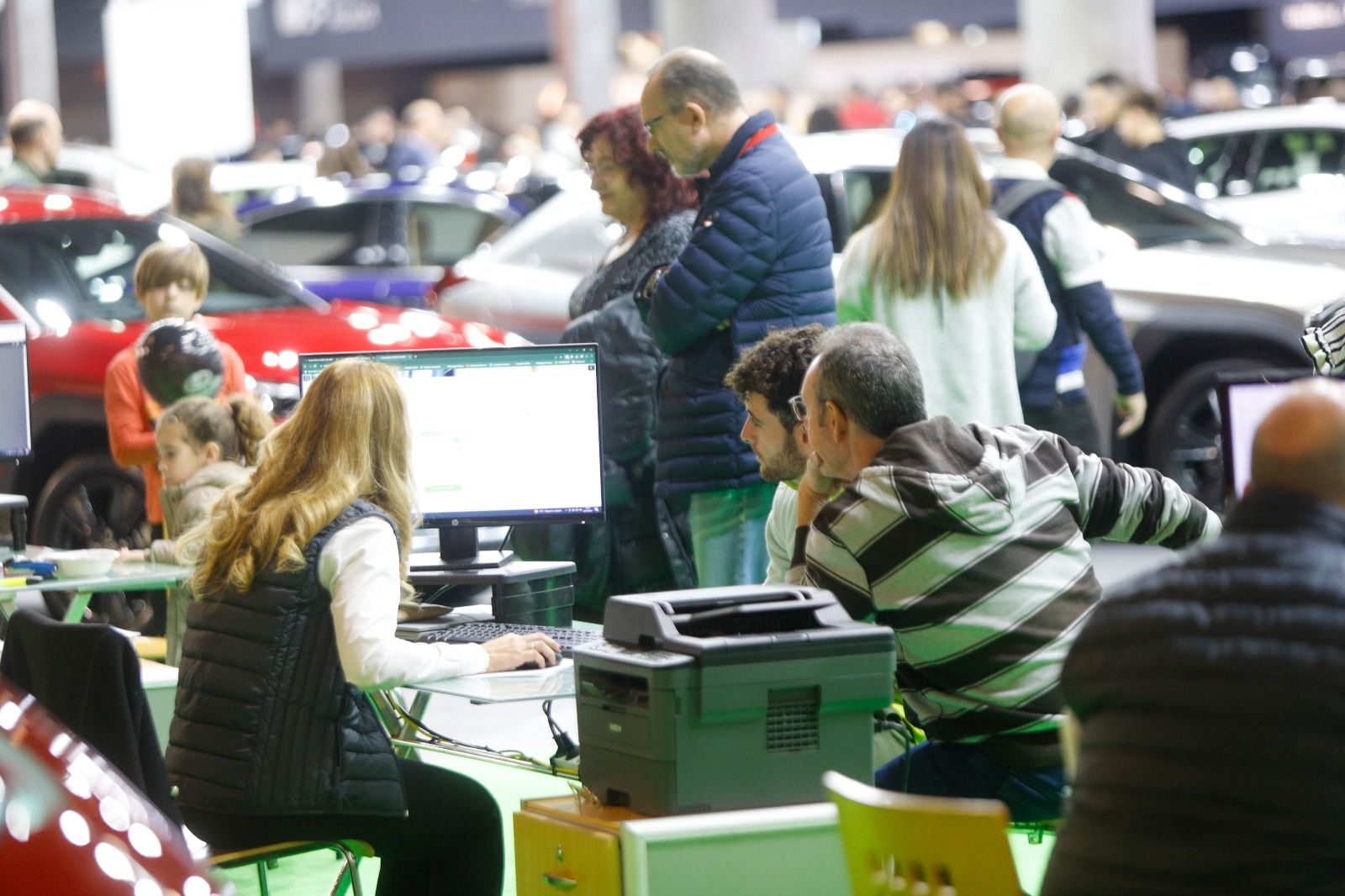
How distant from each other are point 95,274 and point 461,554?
12.9ft

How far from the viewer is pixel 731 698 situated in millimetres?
3367

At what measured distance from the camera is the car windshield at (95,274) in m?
8.24

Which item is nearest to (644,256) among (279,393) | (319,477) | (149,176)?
(319,477)

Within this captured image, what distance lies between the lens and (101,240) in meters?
8.52

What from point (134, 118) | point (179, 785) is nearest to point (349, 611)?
point (179, 785)

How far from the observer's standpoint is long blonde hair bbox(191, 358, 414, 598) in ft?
12.8

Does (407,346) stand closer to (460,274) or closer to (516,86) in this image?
(460,274)

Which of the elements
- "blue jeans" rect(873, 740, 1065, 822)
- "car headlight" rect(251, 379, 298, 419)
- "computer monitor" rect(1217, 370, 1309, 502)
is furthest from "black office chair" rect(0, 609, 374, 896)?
"car headlight" rect(251, 379, 298, 419)

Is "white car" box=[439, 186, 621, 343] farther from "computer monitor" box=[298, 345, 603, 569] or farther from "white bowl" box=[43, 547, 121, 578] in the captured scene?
"computer monitor" box=[298, 345, 603, 569]

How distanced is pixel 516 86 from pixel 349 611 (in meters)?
34.6

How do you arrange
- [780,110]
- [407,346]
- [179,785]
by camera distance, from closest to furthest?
1. [179,785]
2. [407,346]
3. [780,110]

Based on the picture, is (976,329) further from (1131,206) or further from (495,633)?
(1131,206)

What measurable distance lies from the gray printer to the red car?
3752 mm

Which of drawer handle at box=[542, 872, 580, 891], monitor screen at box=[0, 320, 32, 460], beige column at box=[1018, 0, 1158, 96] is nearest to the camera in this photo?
drawer handle at box=[542, 872, 580, 891]
